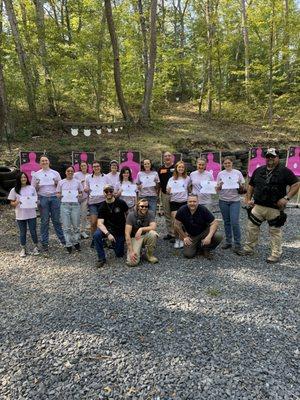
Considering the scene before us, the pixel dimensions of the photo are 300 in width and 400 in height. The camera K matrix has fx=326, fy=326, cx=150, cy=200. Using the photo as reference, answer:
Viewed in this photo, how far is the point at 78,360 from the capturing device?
10.4 feet

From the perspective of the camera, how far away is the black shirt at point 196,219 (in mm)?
5859

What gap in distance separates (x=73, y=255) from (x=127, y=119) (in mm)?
9188

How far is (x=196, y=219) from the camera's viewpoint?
5863 mm

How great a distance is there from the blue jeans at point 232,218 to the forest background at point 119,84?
610cm

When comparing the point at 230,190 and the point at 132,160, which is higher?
the point at 132,160

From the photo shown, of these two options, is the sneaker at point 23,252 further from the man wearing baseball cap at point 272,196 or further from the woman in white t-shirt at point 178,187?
→ the man wearing baseball cap at point 272,196

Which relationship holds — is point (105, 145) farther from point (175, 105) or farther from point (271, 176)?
point (175, 105)

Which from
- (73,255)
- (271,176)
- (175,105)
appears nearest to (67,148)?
(73,255)

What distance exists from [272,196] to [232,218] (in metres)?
0.86

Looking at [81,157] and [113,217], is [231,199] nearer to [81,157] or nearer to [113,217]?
[113,217]

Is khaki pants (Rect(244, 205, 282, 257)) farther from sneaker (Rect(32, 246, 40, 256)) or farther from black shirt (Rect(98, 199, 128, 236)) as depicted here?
sneaker (Rect(32, 246, 40, 256))

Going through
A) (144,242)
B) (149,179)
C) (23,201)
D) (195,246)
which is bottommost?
(195,246)

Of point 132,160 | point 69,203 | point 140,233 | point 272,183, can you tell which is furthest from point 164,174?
point 132,160

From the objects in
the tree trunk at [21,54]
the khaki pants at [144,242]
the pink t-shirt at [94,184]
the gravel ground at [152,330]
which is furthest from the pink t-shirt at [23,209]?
the tree trunk at [21,54]
